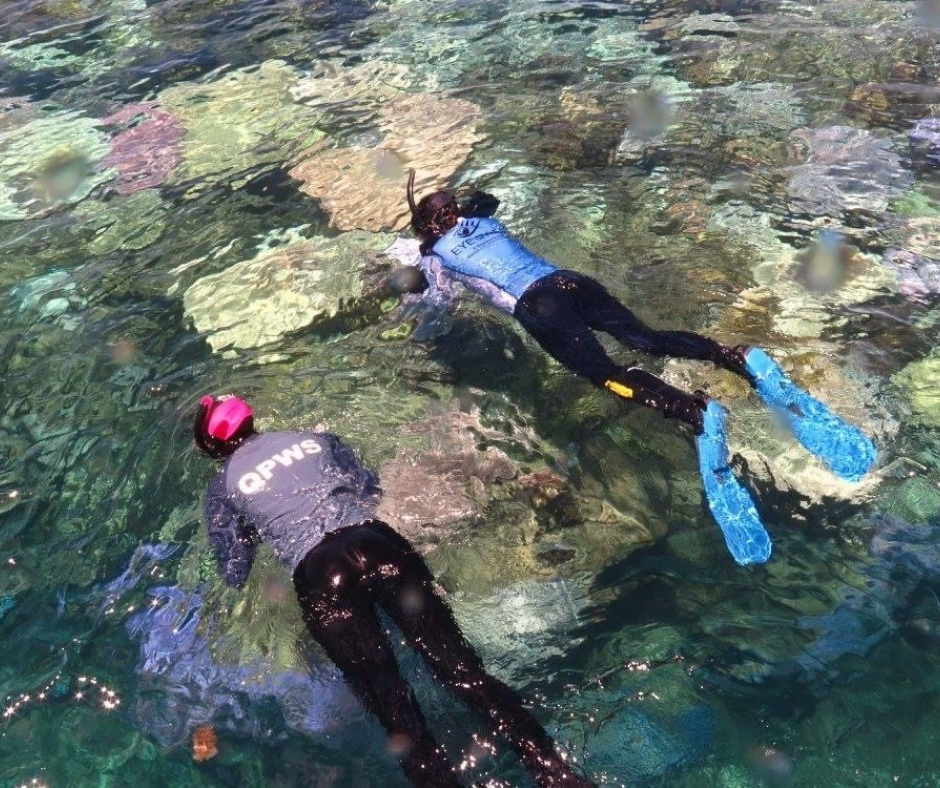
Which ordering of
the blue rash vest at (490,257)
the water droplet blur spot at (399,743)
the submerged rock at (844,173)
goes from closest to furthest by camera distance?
the water droplet blur spot at (399,743) < the blue rash vest at (490,257) < the submerged rock at (844,173)

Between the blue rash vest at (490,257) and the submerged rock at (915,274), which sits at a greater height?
the blue rash vest at (490,257)

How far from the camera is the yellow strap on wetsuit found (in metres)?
4.89

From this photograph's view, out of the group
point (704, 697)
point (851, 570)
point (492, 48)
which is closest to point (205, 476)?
point (704, 697)

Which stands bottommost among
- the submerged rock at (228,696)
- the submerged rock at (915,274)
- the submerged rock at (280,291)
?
the submerged rock at (280,291)

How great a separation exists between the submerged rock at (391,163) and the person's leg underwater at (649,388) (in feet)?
9.12

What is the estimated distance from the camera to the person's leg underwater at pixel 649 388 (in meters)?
4.07

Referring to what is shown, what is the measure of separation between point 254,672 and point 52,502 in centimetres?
222

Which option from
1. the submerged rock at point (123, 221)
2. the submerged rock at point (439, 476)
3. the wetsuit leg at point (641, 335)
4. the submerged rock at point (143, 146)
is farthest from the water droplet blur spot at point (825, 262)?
the submerged rock at point (143, 146)

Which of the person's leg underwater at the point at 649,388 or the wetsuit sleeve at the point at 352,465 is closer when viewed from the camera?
the person's leg underwater at the point at 649,388

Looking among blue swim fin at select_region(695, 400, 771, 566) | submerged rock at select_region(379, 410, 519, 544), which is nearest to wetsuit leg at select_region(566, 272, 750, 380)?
blue swim fin at select_region(695, 400, 771, 566)

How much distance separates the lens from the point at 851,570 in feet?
12.9

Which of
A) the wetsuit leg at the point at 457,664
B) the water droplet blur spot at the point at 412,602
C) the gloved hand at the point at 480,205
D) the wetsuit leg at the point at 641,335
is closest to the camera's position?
the wetsuit leg at the point at 457,664

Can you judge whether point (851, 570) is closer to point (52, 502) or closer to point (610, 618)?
point (610, 618)

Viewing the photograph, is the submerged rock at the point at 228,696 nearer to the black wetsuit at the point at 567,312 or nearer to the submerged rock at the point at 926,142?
the black wetsuit at the point at 567,312
